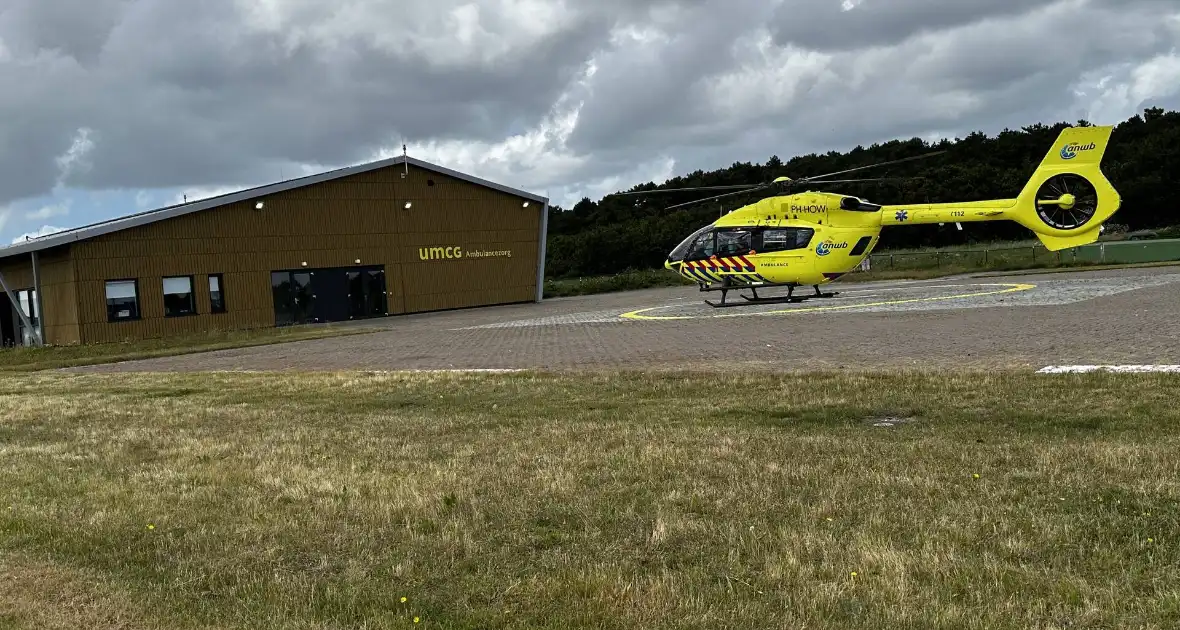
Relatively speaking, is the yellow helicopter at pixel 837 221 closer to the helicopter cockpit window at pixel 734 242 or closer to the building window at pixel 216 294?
the helicopter cockpit window at pixel 734 242

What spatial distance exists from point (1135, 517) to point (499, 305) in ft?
127

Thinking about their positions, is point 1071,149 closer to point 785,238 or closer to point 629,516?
point 785,238

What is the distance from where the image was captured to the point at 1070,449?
19.6ft

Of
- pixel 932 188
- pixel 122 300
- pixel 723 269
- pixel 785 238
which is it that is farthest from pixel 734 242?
pixel 932 188

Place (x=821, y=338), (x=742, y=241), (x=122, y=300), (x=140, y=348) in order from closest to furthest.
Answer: (x=821, y=338) → (x=742, y=241) → (x=140, y=348) → (x=122, y=300)

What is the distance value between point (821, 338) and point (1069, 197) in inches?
542

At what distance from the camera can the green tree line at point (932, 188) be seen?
6450cm

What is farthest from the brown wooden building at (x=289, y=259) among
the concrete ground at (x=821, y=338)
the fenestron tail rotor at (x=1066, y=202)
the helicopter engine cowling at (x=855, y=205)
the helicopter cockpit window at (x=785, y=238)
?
the fenestron tail rotor at (x=1066, y=202)

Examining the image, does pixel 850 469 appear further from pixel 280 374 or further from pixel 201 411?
pixel 280 374

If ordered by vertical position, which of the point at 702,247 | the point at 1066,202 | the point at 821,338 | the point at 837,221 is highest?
the point at 1066,202

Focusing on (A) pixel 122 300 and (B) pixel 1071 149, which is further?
(A) pixel 122 300

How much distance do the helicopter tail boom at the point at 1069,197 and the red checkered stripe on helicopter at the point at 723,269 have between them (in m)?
5.17

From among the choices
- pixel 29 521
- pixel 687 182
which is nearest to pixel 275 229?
pixel 29 521

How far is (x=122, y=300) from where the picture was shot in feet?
101
